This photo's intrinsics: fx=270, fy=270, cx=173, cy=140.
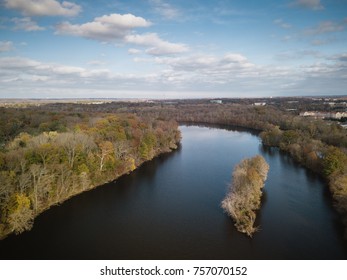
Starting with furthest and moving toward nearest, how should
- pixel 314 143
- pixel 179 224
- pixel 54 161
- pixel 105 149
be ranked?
pixel 314 143 → pixel 105 149 → pixel 54 161 → pixel 179 224

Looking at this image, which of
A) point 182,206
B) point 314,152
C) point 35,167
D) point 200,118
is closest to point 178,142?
point 314,152

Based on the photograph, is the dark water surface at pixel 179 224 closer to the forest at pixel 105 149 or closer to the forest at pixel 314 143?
the forest at pixel 314 143

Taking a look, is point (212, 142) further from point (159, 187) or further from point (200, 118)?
point (200, 118)

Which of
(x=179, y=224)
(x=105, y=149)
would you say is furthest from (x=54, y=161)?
(x=179, y=224)

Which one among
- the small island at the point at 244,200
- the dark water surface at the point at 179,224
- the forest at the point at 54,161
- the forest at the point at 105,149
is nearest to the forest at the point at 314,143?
the forest at the point at 105,149

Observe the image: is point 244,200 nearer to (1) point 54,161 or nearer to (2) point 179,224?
(2) point 179,224

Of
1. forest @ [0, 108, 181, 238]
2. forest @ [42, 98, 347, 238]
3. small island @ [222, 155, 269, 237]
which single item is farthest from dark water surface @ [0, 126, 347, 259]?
forest @ [42, 98, 347, 238]
